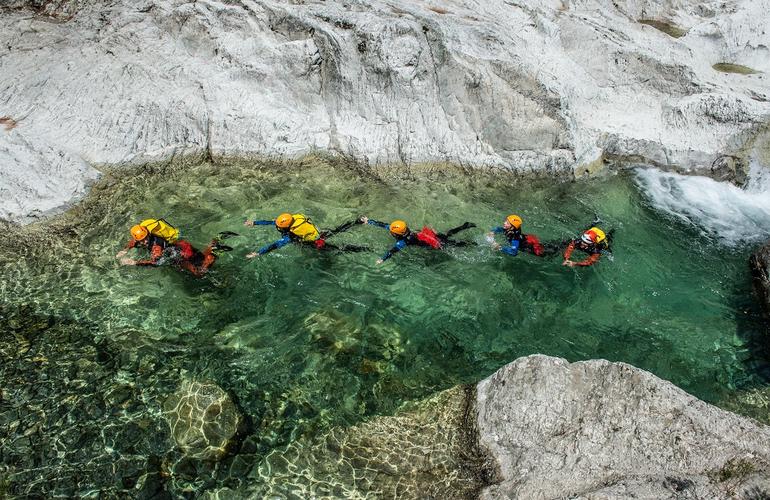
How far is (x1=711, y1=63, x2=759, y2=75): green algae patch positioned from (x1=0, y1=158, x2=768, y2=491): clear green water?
772cm

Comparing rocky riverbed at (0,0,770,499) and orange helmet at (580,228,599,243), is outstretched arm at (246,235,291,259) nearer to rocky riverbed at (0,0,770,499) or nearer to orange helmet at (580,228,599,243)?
rocky riverbed at (0,0,770,499)

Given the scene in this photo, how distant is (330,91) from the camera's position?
1504 centimetres

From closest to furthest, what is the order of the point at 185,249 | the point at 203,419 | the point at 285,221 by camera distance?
1. the point at 203,419
2. the point at 185,249
3. the point at 285,221

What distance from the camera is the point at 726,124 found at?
15.7 m

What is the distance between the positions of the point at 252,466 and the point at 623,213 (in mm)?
11576

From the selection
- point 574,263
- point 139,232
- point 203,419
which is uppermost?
point 574,263

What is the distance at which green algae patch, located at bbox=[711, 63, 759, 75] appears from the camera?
58.2 feet

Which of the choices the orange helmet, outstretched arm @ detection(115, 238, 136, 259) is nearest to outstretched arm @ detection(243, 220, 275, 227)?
outstretched arm @ detection(115, 238, 136, 259)

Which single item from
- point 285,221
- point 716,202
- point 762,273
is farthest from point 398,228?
point 716,202

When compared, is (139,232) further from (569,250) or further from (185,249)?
(569,250)

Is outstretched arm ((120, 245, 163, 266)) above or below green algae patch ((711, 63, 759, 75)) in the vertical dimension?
below

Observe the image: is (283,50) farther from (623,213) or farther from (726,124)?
(726,124)

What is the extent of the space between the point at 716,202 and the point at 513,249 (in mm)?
7386

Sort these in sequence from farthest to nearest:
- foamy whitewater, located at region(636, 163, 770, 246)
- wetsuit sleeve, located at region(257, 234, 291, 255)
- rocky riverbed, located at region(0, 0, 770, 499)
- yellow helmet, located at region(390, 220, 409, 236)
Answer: foamy whitewater, located at region(636, 163, 770, 246) < yellow helmet, located at region(390, 220, 409, 236) < wetsuit sleeve, located at region(257, 234, 291, 255) < rocky riverbed, located at region(0, 0, 770, 499)
